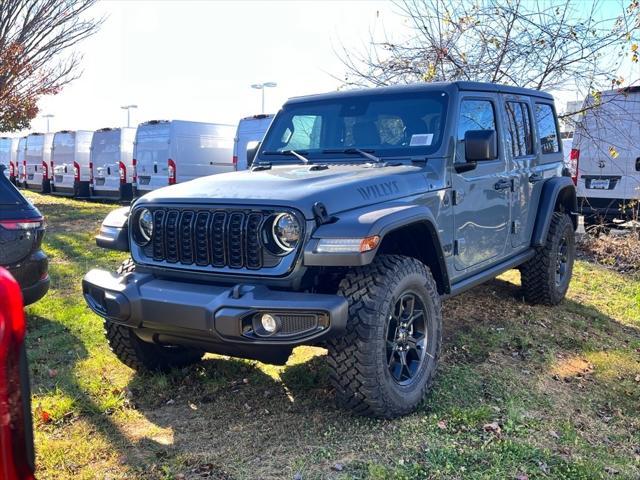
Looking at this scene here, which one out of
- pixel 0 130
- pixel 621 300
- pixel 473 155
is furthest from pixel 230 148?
pixel 473 155

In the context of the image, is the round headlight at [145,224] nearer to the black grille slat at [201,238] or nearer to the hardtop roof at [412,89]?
the black grille slat at [201,238]

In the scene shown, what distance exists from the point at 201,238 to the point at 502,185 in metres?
2.74

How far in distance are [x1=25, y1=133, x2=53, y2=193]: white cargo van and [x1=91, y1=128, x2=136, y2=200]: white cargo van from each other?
3980mm

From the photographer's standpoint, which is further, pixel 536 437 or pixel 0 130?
pixel 0 130

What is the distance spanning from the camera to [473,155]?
4.21 m

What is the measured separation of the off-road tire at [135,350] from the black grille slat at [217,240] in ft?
2.48

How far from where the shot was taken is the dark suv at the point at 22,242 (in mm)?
4898

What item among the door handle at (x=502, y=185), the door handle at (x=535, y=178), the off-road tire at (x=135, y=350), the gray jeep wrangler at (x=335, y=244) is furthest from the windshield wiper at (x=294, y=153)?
the door handle at (x=535, y=178)

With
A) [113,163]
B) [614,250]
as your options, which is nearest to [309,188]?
[614,250]

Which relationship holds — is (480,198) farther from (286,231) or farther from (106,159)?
(106,159)

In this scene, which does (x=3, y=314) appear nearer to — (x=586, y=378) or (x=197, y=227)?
(x=197, y=227)

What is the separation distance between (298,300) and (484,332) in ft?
8.97

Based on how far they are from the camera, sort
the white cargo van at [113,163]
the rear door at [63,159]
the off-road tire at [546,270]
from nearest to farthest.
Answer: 1. the off-road tire at [546,270]
2. the white cargo van at [113,163]
3. the rear door at [63,159]

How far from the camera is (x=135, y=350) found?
403cm
